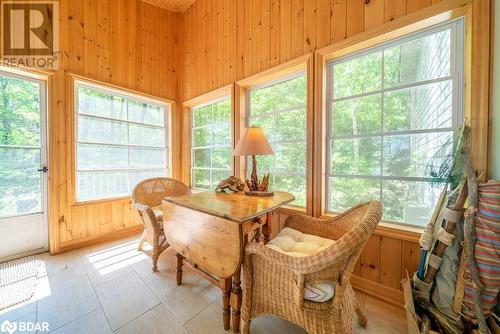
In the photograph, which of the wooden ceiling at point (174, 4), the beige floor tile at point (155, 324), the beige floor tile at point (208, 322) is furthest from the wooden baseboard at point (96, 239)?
the wooden ceiling at point (174, 4)

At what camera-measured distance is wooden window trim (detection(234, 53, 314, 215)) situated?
1786 millimetres

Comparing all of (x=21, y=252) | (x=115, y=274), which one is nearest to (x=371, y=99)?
(x=115, y=274)

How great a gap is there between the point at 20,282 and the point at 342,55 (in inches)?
133

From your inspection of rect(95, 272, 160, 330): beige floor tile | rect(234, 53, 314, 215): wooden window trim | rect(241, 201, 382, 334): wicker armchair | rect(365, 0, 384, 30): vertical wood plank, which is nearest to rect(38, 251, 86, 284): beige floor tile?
rect(95, 272, 160, 330): beige floor tile

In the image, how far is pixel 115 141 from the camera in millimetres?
2623

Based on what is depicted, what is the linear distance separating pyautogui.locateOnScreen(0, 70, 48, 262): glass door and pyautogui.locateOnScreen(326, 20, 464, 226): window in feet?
10.1

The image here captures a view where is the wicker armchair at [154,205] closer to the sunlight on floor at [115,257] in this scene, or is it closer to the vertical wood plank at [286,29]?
the sunlight on floor at [115,257]

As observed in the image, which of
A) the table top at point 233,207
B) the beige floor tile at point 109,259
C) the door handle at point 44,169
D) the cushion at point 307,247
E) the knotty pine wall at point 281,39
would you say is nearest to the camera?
the cushion at point 307,247

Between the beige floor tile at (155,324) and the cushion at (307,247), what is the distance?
80cm

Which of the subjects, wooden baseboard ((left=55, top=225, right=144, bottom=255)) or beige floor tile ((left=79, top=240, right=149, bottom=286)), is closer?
beige floor tile ((left=79, top=240, right=149, bottom=286))

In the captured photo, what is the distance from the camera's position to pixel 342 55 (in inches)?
66.7

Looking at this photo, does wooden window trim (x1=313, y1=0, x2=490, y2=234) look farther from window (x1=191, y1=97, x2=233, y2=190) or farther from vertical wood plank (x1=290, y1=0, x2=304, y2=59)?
window (x1=191, y1=97, x2=233, y2=190)

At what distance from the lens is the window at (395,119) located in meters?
1.33

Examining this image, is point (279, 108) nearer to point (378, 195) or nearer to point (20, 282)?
point (378, 195)
